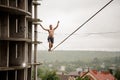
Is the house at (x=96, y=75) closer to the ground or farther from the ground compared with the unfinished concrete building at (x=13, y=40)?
closer to the ground

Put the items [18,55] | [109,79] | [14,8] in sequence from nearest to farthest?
[14,8] < [18,55] < [109,79]

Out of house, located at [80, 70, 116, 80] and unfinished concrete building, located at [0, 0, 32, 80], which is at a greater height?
unfinished concrete building, located at [0, 0, 32, 80]

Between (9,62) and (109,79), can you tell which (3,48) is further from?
(109,79)

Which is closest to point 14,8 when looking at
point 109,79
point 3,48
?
point 3,48

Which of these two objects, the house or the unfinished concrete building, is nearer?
the unfinished concrete building

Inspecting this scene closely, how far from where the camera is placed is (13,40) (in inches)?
909

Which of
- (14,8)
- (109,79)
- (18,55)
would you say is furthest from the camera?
(109,79)

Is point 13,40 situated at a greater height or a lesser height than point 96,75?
greater

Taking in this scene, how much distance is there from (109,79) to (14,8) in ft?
227

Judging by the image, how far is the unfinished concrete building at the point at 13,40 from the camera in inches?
893

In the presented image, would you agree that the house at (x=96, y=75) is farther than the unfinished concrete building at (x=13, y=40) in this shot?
Yes

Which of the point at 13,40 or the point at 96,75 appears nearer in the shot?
the point at 13,40

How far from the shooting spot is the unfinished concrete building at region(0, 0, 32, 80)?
22672 millimetres

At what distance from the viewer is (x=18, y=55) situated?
24.1 metres
